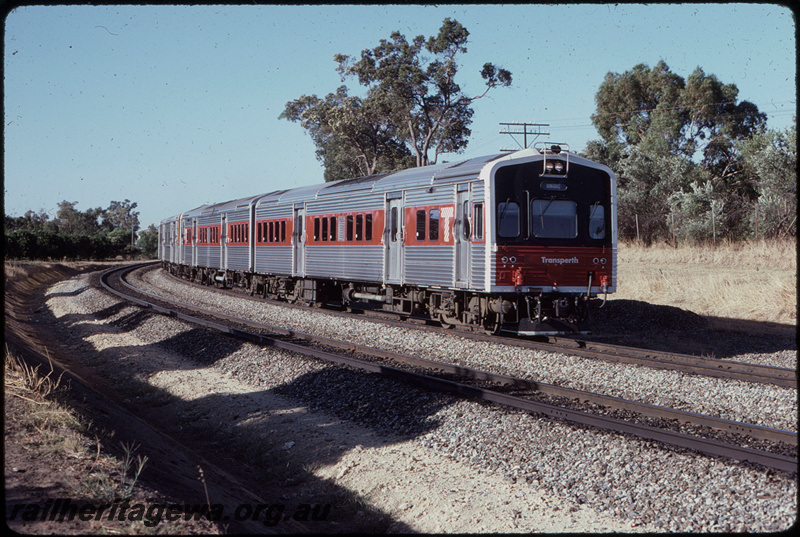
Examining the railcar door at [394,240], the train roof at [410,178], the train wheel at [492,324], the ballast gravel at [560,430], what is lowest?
the ballast gravel at [560,430]

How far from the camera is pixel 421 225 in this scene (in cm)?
1577

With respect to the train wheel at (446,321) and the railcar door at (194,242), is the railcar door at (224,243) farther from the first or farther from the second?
the train wheel at (446,321)

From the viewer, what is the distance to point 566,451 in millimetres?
7152

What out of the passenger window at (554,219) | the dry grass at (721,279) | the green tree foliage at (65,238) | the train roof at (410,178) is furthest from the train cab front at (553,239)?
the green tree foliage at (65,238)

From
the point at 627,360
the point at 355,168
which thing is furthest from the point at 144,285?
the point at 627,360

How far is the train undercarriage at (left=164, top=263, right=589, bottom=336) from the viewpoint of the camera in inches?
547

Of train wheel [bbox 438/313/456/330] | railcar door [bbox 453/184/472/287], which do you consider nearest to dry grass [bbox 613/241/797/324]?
train wheel [bbox 438/313/456/330]

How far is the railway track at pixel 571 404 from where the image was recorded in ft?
22.7

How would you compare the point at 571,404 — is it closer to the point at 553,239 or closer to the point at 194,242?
the point at 553,239

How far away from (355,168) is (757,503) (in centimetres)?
5083

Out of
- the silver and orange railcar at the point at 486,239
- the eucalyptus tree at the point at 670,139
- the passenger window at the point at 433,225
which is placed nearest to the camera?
the silver and orange railcar at the point at 486,239

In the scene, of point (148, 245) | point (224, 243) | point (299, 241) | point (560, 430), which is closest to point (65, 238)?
point (148, 245)

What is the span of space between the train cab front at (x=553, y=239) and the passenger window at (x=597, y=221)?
0.07ft

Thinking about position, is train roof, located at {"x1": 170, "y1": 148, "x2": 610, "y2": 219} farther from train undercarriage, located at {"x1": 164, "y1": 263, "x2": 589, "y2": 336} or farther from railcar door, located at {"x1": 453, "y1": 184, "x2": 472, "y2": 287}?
train undercarriage, located at {"x1": 164, "y1": 263, "x2": 589, "y2": 336}
